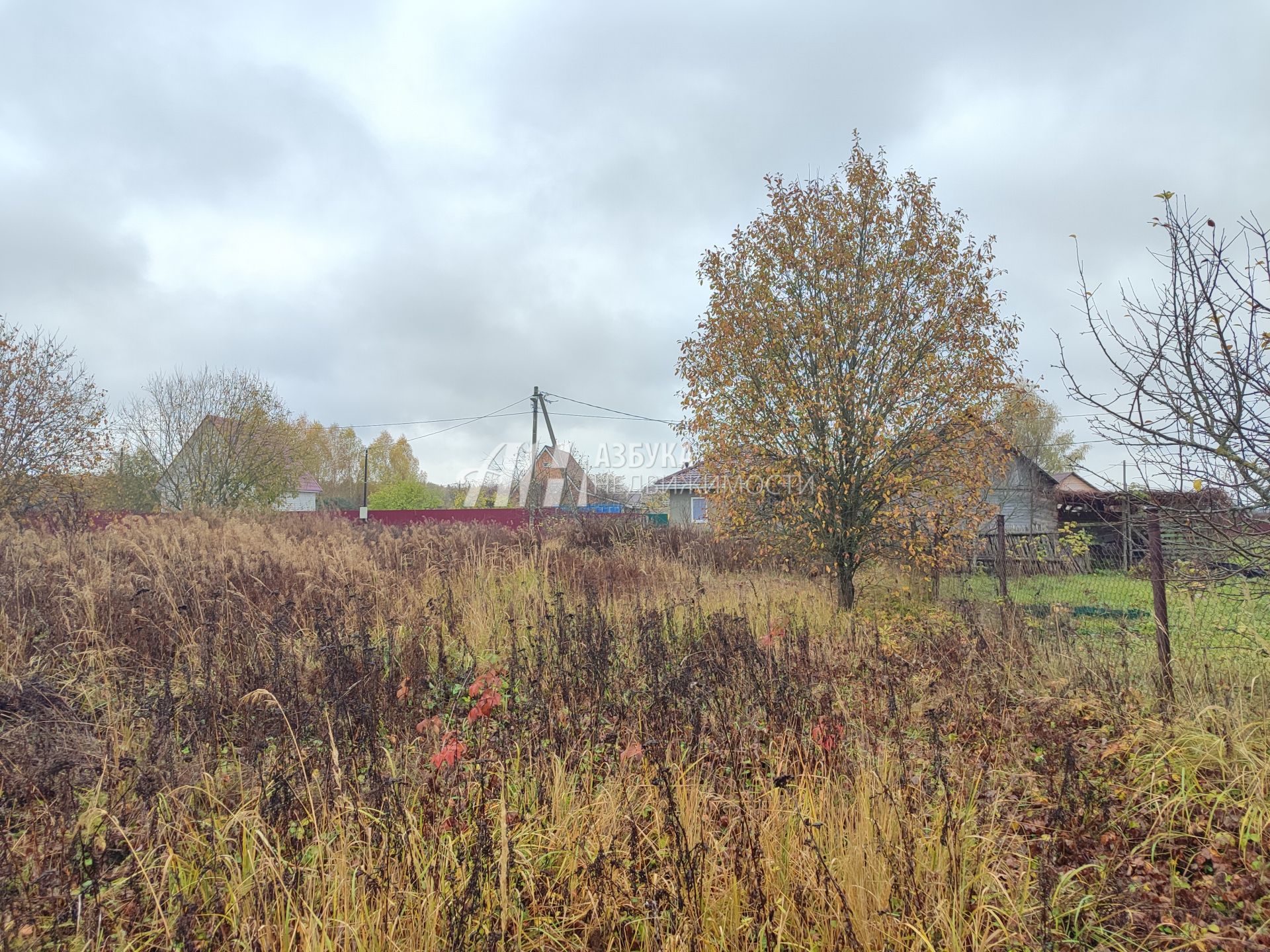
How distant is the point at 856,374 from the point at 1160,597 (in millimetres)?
3686

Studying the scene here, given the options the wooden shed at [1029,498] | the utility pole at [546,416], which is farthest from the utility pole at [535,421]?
the wooden shed at [1029,498]

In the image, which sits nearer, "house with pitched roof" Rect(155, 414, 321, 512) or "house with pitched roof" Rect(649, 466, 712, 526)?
"house with pitched roof" Rect(155, 414, 321, 512)

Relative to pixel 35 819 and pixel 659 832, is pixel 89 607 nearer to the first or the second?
pixel 35 819

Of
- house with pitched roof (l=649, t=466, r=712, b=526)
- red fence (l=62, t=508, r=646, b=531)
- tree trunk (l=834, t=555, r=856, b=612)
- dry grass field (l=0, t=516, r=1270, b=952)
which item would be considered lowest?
dry grass field (l=0, t=516, r=1270, b=952)

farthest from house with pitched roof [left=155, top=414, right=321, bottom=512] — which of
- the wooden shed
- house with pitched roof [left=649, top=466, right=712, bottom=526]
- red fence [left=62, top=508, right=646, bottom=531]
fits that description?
the wooden shed

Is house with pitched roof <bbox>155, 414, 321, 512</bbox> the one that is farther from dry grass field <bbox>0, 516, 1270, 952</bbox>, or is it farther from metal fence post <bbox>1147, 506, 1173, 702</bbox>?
metal fence post <bbox>1147, 506, 1173, 702</bbox>

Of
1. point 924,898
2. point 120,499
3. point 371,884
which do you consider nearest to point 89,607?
point 371,884

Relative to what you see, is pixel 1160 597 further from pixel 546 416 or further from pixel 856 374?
pixel 546 416

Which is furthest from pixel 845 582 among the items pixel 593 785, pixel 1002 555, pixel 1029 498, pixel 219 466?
pixel 1029 498

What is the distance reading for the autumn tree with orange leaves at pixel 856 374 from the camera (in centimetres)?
751

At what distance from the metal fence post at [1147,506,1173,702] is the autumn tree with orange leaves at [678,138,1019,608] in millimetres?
2784

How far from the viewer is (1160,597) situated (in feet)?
15.7

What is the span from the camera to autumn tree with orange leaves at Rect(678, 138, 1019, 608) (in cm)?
751

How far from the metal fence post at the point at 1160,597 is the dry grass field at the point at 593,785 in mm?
122
